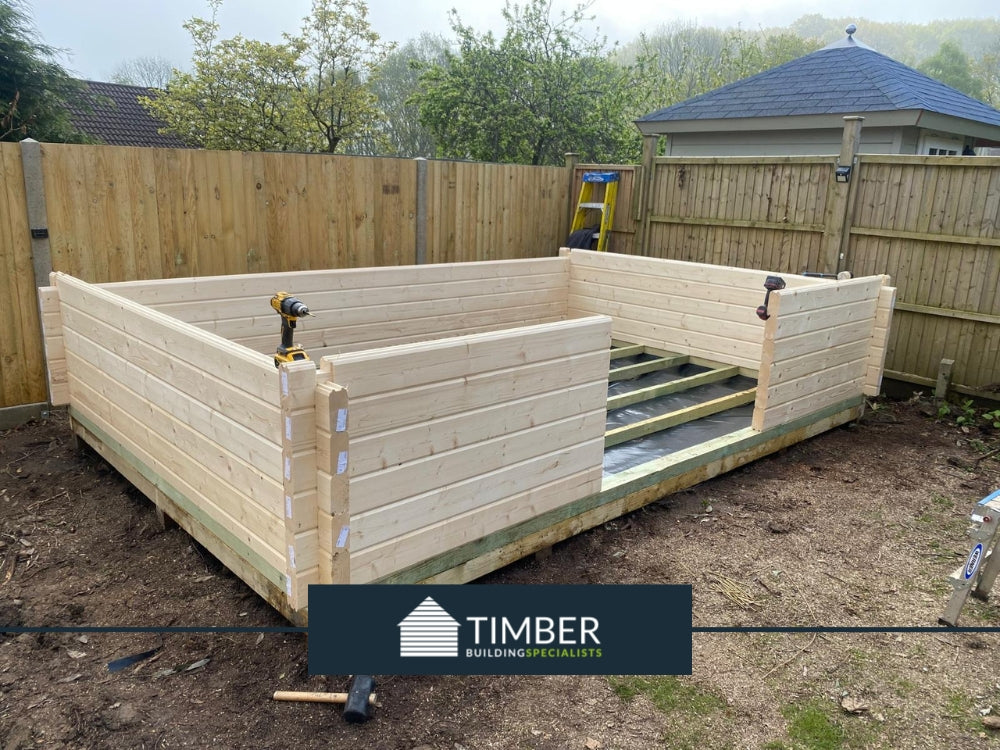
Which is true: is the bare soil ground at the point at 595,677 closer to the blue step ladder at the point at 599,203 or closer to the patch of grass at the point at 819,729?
the patch of grass at the point at 819,729

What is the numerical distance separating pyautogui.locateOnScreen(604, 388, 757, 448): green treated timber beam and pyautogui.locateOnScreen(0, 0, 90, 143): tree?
9134 mm

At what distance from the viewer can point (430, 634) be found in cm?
249

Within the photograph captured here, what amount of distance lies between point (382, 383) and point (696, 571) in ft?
5.91

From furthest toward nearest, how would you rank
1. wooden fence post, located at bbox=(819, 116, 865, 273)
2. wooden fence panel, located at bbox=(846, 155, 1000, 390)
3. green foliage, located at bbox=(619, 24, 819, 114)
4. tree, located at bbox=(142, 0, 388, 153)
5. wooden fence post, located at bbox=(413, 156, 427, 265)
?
green foliage, located at bbox=(619, 24, 819, 114) → tree, located at bbox=(142, 0, 388, 153) → wooden fence post, located at bbox=(413, 156, 427, 265) → wooden fence post, located at bbox=(819, 116, 865, 273) → wooden fence panel, located at bbox=(846, 155, 1000, 390)

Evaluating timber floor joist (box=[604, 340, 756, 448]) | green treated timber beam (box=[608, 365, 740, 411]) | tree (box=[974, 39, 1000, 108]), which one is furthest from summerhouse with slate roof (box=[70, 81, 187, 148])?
tree (box=[974, 39, 1000, 108])

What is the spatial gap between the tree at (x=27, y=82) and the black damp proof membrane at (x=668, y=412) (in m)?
8.65

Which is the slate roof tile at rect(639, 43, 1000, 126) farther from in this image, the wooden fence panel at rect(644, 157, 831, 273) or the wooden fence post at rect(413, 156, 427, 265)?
the wooden fence post at rect(413, 156, 427, 265)

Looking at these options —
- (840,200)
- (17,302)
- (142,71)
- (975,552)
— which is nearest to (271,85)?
(17,302)

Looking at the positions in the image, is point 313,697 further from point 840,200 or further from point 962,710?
point 840,200

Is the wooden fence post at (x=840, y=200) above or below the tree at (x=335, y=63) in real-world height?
below

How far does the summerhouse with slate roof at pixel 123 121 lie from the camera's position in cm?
1828

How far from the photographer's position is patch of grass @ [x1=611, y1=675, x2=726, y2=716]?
8.67ft

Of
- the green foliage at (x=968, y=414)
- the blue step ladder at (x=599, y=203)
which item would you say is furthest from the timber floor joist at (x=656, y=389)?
the blue step ladder at (x=599, y=203)

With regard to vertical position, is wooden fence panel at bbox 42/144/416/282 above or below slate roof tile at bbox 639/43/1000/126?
below
